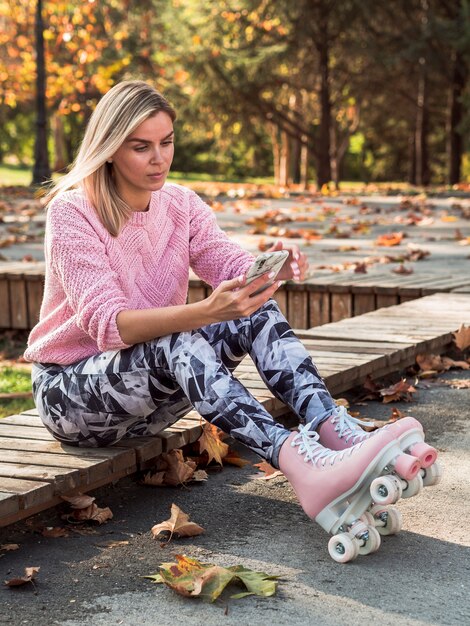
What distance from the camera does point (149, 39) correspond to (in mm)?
29641

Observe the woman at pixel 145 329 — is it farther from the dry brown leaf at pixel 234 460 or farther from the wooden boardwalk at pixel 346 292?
the wooden boardwalk at pixel 346 292

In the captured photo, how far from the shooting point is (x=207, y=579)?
255 centimetres

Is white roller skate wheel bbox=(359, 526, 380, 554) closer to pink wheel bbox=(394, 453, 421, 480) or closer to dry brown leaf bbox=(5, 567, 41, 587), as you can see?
pink wheel bbox=(394, 453, 421, 480)

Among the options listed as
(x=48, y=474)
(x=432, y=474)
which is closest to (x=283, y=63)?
(x=48, y=474)

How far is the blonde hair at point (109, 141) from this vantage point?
3.16 m

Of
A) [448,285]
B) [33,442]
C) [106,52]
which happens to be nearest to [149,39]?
[106,52]

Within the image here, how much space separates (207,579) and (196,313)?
74 cm

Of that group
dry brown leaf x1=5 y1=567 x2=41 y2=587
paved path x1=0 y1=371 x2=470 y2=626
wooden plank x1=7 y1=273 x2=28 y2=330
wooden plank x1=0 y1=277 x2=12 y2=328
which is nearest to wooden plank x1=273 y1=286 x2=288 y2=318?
wooden plank x1=7 y1=273 x2=28 y2=330

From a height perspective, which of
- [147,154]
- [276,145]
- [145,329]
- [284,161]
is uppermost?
[276,145]

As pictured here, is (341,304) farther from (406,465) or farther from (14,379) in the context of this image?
(406,465)

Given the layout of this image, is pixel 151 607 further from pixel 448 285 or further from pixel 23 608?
pixel 448 285

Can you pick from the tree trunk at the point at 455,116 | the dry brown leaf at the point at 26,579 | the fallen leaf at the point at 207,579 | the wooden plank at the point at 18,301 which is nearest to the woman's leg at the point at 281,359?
the fallen leaf at the point at 207,579

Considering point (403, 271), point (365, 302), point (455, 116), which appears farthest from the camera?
point (455, 116)

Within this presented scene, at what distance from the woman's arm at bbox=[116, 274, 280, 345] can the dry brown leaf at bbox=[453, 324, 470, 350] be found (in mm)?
2407
